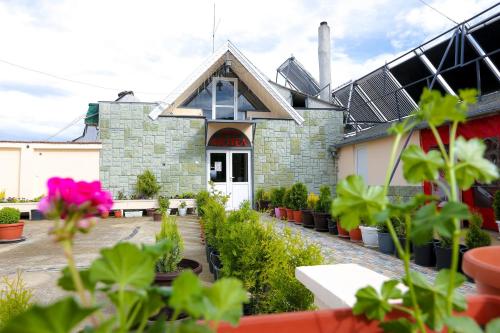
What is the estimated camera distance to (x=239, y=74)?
14164 millimetres

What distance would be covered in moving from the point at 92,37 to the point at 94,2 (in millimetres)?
3596

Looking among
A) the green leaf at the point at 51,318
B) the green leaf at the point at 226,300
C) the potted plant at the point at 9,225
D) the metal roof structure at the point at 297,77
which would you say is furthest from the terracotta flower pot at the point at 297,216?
the metal roof structure at the point at 297,77

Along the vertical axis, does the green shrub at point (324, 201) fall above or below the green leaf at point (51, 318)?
below

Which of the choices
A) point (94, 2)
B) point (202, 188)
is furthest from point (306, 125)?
point (94, 2)

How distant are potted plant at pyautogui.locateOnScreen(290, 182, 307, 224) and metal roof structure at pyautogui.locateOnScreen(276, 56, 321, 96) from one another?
9822 millimetres

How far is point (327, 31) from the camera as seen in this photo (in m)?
16.7

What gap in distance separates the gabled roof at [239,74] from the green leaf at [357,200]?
12731 mm

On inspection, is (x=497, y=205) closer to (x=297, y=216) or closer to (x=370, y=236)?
(x=370, y=236)

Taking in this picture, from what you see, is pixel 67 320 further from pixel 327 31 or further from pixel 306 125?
pixel 327 31

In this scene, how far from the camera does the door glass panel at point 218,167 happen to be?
13.6 meters

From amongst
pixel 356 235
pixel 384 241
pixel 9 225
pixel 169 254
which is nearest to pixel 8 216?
→ pixel 9 225

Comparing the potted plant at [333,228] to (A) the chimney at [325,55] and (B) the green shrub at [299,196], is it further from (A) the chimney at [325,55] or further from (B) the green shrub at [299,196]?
(A) the chimney at [325,55]

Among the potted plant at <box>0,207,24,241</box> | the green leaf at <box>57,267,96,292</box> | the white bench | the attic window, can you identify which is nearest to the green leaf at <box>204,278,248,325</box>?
the green leaf at <box>57,267,96,292</box>

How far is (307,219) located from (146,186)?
6551mm
